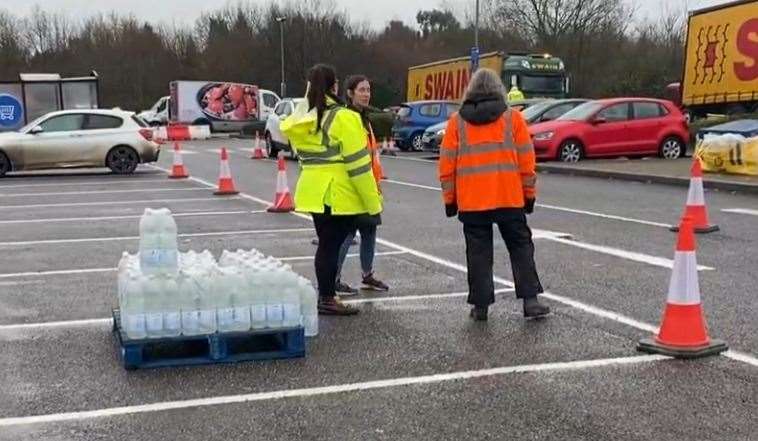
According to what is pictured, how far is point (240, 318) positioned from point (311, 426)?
1224mm

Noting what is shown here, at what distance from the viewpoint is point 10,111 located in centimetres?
2847

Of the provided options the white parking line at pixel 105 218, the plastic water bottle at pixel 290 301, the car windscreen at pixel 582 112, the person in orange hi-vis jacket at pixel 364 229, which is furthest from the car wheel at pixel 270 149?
the plastic water bottle at pixel 290 301

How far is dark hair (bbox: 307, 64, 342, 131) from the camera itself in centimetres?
618

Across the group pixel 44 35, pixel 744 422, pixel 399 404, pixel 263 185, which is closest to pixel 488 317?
pixel 399 404

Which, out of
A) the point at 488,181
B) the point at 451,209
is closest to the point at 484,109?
the point at 488,181

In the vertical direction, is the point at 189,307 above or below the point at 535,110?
below

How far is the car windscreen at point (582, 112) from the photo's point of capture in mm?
20484

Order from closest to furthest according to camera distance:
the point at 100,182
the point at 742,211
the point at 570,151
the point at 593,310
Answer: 1. the point at 593,310
2. the point at 742,211
3. the point at 100,182
4. the point at 570,151

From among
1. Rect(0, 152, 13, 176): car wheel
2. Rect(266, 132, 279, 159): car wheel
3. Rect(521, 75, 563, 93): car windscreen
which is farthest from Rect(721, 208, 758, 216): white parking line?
Rect(521, 75, 563, 93): car windscreen

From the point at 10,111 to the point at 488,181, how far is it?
26.0 meters

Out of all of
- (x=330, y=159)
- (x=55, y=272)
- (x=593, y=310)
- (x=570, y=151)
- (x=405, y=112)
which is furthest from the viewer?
(x=405, y=112)

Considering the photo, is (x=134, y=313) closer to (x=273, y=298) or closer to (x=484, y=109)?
(x=273, y=298)

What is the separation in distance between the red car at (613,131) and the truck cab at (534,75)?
9235mm

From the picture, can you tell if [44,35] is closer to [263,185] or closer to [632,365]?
[263,185]
